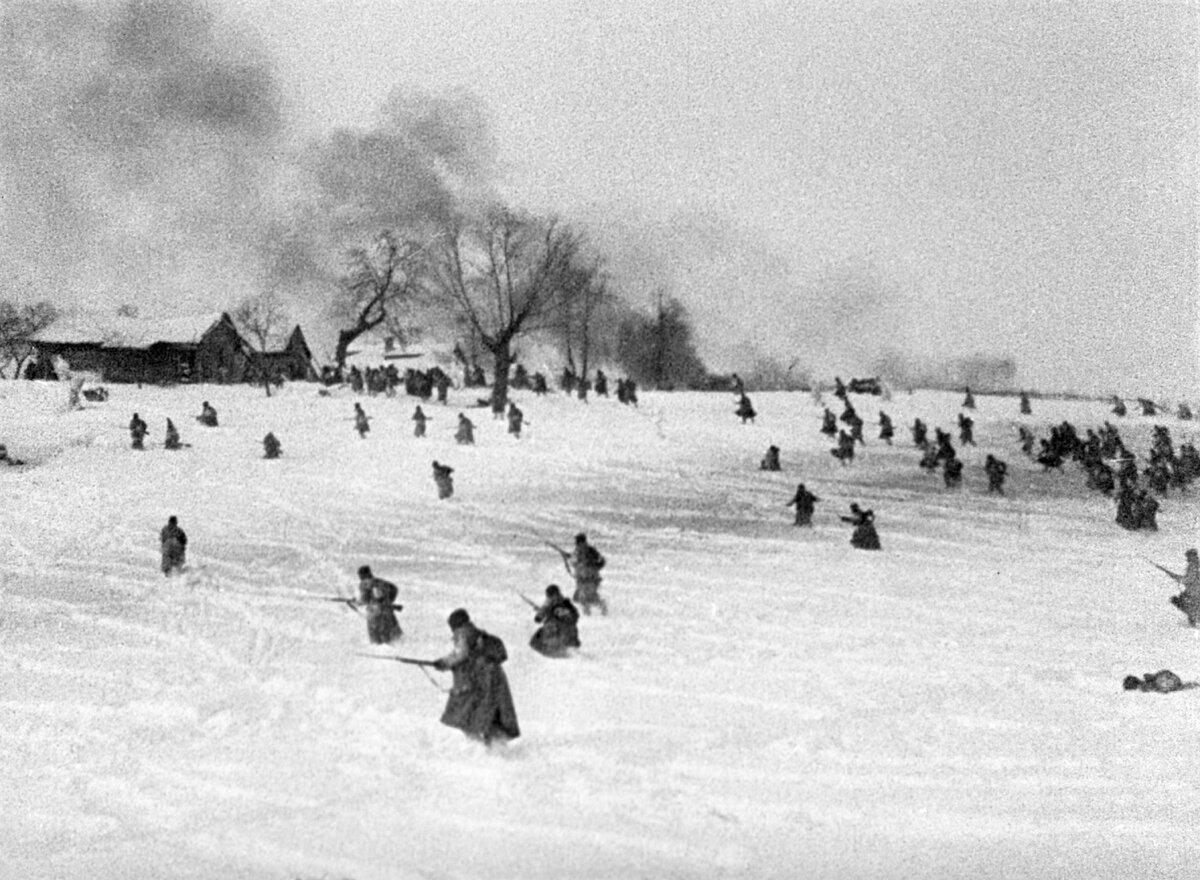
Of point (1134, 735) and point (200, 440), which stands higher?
point (200, 440)

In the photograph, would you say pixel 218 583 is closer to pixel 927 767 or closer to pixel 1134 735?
pixel 927 767

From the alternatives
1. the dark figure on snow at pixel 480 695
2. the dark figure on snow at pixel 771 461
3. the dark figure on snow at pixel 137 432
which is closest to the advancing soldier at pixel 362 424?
the dark figure on snow at pixel 137 432

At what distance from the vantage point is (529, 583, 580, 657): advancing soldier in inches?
459

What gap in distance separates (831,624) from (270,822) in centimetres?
834

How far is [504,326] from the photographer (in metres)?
39.4

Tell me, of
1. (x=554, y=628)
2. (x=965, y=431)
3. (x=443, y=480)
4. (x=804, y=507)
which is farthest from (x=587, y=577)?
(x=965, y=431)

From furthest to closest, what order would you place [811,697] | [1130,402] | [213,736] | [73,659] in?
[1130,402] → [73,659] → [811,697] → [213,736]

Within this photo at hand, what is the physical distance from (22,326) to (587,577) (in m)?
41.6

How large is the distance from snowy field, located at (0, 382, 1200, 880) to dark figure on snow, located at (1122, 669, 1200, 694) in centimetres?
18

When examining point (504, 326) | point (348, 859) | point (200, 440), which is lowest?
point (348, 859)

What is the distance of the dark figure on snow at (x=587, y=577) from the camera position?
13.7 meters

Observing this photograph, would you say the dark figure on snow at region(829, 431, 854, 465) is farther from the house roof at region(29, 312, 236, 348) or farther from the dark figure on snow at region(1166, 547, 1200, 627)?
the house roof at region(29, 312, 236, 348)

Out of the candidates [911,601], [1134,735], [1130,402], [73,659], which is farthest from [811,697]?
[1130,402]

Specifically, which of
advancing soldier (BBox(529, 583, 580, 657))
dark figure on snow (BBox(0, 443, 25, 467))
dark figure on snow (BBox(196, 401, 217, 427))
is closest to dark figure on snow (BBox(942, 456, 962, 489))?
advancing soldier (BBox(529, 583, 580, 657))
